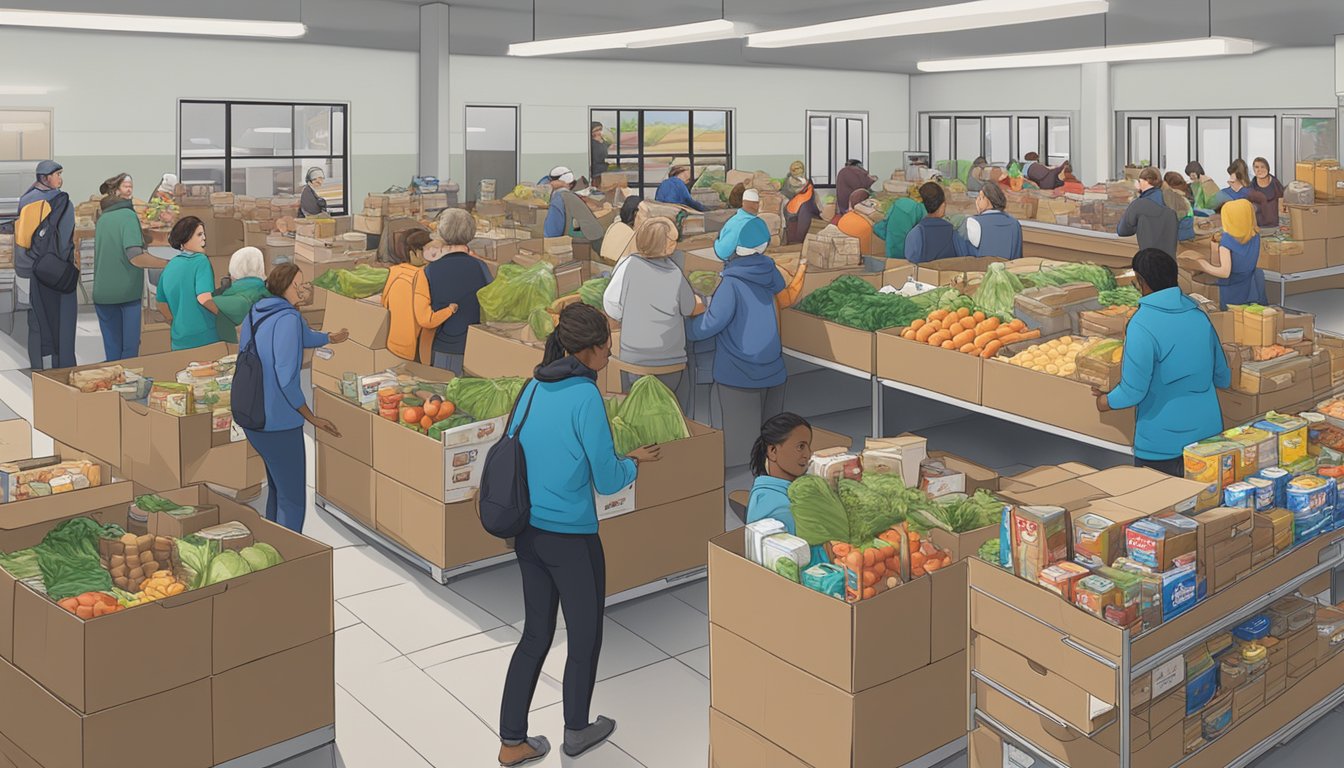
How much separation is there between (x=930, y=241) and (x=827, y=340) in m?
1.97

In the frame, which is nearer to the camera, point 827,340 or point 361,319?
point 827,340

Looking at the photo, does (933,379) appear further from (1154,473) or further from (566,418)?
(566,418)

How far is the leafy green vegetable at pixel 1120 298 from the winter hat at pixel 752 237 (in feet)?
6.19

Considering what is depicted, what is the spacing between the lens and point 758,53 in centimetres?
1762

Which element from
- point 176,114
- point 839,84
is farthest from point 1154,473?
point 839,84

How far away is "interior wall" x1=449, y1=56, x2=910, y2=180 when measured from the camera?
57.8 ft

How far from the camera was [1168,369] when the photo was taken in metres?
4.70

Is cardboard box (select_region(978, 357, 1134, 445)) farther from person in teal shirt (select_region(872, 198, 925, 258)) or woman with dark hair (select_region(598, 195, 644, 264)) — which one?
person in teal shirt (select_region(872, 198, 925, 258))

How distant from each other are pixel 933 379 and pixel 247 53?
38.9 ft

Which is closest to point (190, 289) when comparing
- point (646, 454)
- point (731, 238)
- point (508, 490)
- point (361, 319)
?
point (361, 319)

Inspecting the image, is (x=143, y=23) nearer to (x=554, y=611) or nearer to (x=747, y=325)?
(x=747, y=325)

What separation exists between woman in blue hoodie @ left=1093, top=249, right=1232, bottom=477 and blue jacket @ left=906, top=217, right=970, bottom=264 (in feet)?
11.5

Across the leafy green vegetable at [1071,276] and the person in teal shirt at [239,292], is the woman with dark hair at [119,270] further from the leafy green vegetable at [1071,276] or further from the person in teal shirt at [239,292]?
the leafy green vegetable at [1071,276]

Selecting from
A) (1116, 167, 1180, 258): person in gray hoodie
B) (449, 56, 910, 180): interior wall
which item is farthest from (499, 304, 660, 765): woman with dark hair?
(449, 56, 910, 180): interior wall
